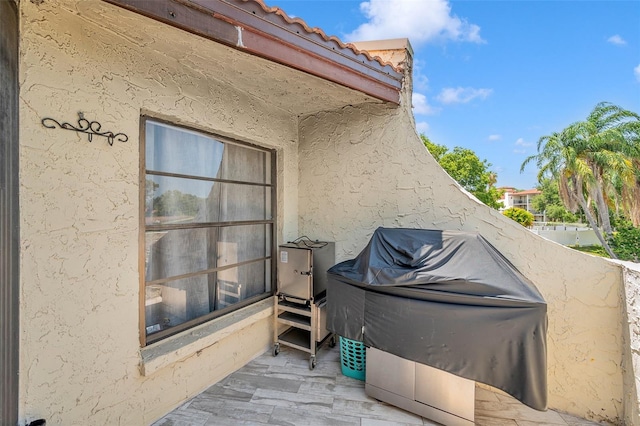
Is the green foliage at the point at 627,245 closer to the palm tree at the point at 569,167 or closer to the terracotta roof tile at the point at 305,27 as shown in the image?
the palm tree at the point at 569,167

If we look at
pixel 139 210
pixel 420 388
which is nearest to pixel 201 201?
pixel 139 210

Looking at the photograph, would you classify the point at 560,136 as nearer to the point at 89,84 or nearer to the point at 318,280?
the point at 318,280

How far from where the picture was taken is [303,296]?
4.36 metres

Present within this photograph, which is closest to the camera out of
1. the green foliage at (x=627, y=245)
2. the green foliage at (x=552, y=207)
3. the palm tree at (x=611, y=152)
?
the green foliage at (x=627, y=245)

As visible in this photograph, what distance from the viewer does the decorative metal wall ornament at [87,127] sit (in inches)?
95.7

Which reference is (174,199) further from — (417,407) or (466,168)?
(466,168)

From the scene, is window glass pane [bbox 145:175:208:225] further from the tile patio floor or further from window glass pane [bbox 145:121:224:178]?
the tile patio floor

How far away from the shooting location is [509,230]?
3.74m

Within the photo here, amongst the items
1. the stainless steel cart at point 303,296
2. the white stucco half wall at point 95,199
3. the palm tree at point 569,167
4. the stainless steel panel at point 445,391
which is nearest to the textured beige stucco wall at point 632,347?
the stainless steel panel at point 445,391

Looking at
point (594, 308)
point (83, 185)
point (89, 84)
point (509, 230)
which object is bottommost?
point (594, 308)

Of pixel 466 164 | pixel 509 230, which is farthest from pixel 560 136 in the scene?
pixel 509 230

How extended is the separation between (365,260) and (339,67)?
260 centimetres

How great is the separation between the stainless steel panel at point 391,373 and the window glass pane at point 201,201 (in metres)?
2.96

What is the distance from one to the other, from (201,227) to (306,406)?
285 cm
